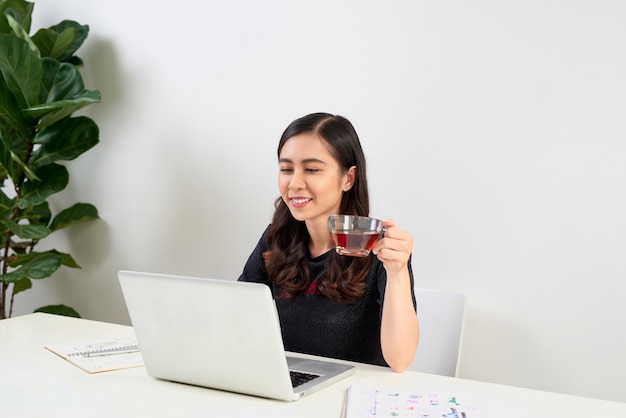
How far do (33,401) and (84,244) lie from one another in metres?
2.23

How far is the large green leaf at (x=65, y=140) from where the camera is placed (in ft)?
10.1

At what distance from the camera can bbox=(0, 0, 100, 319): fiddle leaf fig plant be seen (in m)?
2.82

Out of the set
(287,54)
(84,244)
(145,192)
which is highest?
(287,54)

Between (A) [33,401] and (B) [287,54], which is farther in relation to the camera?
(B) [287,54]

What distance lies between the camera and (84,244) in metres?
3.48

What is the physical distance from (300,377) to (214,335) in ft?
0.75

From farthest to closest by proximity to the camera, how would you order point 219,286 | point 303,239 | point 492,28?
point 492,28 < point 303,239 < point 219,286

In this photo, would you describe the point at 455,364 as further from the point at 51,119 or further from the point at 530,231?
the point at 51,119

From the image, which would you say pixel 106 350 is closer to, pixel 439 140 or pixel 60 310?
pixel 439 140

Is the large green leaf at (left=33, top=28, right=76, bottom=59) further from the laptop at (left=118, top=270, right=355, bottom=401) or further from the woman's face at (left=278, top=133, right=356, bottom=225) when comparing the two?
the laptop at (left=118, top=270, right=355, bottom=401)

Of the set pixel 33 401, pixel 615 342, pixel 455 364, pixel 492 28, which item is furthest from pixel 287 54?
pixel 33 401

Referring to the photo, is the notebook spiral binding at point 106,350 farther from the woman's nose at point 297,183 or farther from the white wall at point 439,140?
the white wall at point 439,140

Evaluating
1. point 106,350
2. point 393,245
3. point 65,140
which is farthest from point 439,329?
point 65,140

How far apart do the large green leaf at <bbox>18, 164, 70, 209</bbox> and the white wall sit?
290 mm
